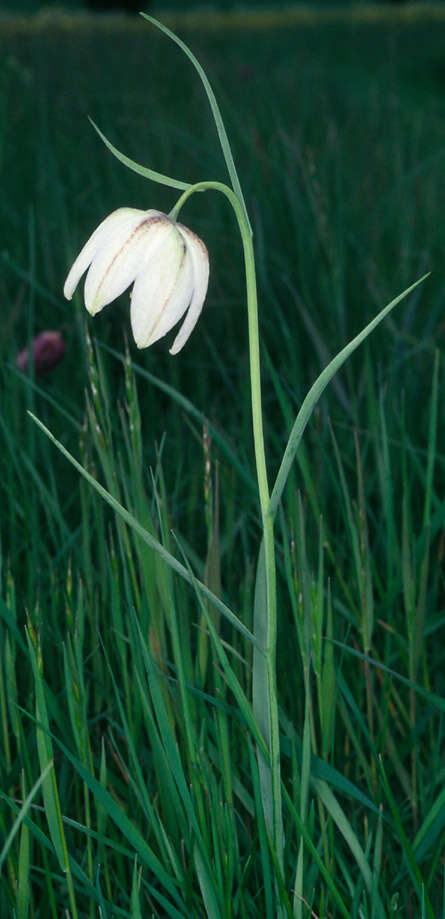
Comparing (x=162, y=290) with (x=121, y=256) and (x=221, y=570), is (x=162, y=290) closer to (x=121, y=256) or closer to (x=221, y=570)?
(x=121, y=256)

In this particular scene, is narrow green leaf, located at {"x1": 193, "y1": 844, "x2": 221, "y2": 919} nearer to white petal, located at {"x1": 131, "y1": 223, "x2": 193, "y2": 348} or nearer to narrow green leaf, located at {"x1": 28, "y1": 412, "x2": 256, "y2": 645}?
narrow green leaf, located at {"x1": 28, "y1": 412, "x2": 256, "y2": 645}

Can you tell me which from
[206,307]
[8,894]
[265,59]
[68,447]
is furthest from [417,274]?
[265,59]

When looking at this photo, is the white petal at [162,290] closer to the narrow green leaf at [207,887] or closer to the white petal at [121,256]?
the white petal at [121,256]

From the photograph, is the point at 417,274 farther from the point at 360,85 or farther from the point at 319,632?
the point at 360,85

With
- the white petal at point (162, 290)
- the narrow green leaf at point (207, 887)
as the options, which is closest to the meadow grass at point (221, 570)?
the narrow green leaf at point (207, 887)

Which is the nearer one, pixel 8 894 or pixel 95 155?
→ pixel 8 894

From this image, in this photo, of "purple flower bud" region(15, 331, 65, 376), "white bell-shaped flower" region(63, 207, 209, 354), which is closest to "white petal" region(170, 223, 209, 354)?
"white bell-shaped flower" region(63, 207, 209, 354)

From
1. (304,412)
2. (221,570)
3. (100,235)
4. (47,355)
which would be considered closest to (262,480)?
(304,412)
